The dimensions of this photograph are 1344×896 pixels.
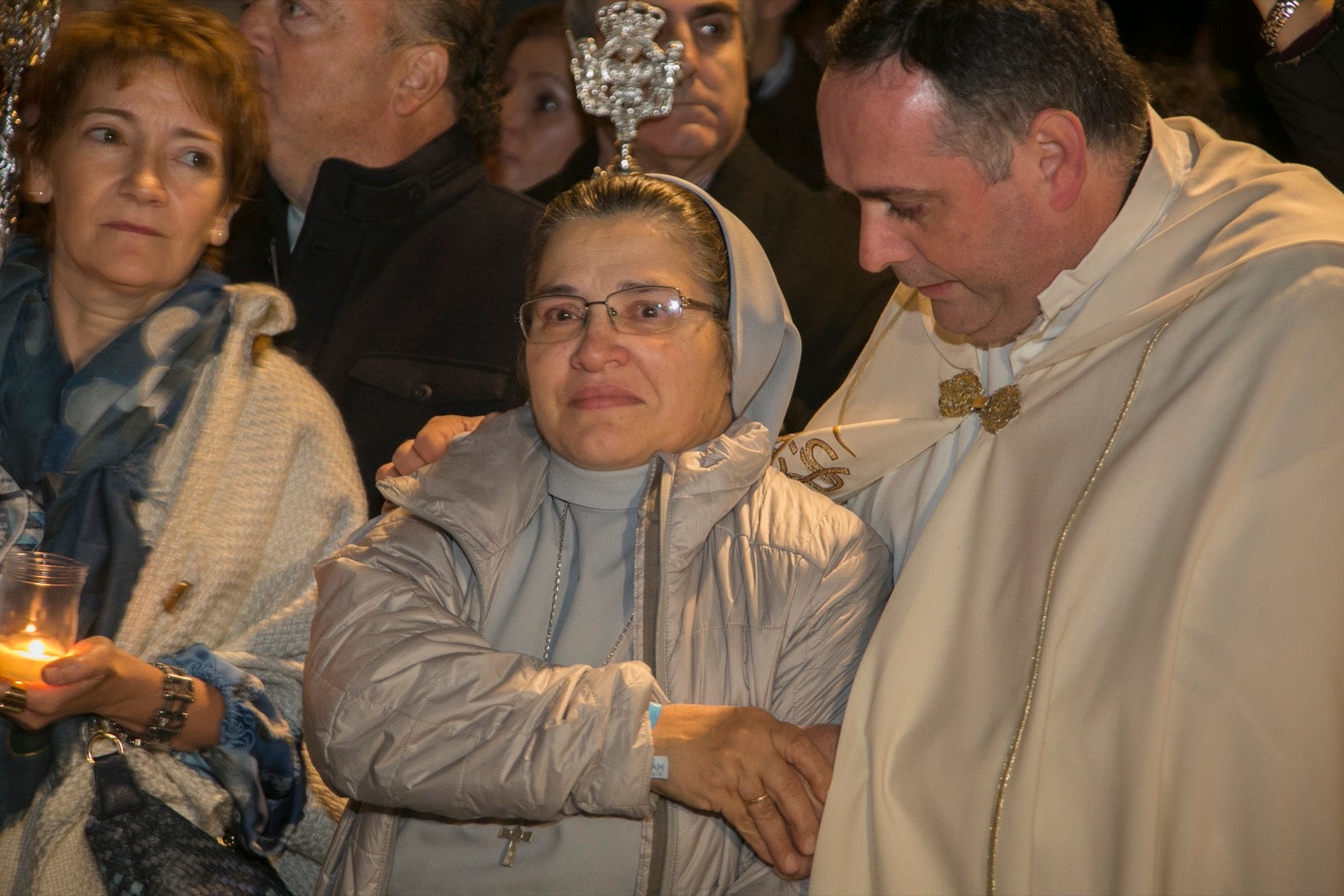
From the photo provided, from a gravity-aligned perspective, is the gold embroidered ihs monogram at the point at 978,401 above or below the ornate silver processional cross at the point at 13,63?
below

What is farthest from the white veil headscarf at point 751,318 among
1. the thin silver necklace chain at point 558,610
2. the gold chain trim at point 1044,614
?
the gold chain trim at point 1044,614

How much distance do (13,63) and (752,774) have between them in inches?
89.9

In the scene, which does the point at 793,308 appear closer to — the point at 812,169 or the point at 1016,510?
the point at 812,169

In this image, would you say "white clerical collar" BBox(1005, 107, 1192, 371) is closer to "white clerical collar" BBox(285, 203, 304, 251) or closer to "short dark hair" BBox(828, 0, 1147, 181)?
"short dark hair" BBox(828, 0, 1147, 181)

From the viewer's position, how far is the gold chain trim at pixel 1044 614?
2.08 meters

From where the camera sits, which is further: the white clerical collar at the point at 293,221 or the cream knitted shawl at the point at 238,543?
the white clerical collar at the point at 293,221

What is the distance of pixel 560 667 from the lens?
7.21ft

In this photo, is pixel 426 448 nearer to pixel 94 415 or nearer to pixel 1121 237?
pixel 94 415

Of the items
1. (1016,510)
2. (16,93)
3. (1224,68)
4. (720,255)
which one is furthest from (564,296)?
(1224,68)

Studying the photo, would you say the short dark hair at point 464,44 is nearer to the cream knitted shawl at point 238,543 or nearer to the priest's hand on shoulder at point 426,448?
the cream knitted shawl at point 238,543

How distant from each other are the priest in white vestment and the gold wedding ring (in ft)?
→ 4.65

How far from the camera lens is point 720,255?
8.45 ft

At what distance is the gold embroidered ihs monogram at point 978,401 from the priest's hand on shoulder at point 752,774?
695 millimetres

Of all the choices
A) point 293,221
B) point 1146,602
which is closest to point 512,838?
point 1146,602
